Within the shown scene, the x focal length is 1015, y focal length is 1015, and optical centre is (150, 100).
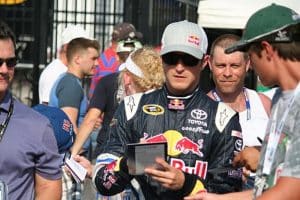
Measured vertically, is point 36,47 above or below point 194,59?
below

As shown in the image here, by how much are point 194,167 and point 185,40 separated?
28.3 inches

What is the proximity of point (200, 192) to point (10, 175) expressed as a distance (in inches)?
40.1

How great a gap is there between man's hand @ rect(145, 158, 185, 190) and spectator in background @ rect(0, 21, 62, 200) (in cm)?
73

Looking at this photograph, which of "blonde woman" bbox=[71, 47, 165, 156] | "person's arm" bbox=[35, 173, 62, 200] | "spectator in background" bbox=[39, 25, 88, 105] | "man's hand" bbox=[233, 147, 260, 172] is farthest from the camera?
"spectator in background" bbox=[39, 25, 88, 105]

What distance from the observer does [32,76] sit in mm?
15328

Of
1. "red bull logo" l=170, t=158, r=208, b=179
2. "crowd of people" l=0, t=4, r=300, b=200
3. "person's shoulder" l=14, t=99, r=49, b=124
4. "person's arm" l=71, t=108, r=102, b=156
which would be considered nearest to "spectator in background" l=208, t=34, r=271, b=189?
"crowd of people" l=0, t=4, r=300, b=200

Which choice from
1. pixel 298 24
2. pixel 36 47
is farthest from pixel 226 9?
pixel 298 24

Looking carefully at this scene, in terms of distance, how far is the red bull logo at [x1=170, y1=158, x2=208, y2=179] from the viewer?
17.7 ft

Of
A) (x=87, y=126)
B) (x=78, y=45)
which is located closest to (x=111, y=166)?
(x=87, y=126)

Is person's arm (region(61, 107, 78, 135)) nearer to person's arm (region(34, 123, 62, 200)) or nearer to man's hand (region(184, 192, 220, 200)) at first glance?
person's arm (region(34, 123, 62, 200))

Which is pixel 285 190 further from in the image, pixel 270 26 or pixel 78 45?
pixel 78 45

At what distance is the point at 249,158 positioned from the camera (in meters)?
5.02

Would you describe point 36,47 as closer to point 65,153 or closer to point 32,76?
point 32,76

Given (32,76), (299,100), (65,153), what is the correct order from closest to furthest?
(299,100) < (65,153) < (32,76)
